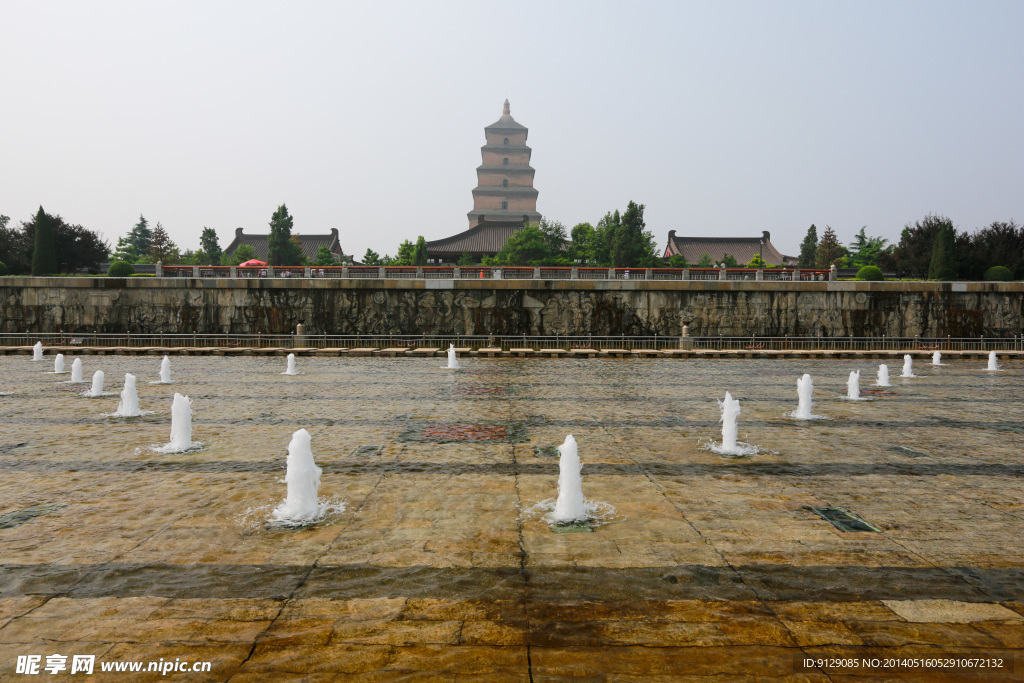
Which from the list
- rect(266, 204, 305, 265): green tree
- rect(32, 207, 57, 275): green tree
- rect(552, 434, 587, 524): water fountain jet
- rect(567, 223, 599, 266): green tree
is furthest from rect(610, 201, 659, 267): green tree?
rect(552, 434, 587, 524): water fountain jet

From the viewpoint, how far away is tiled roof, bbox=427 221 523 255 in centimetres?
5656

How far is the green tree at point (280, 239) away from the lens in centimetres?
4941

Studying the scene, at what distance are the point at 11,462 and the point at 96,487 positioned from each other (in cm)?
189

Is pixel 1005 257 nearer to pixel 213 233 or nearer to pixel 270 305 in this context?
pixel 270 305

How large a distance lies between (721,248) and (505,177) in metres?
30.2

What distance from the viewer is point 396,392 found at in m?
13.1

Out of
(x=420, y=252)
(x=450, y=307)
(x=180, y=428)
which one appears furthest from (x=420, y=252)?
(x=180, y=428)

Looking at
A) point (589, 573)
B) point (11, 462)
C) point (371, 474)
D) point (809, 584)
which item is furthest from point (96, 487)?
point (809, 584)

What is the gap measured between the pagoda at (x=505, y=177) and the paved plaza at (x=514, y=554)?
69862 millimetres

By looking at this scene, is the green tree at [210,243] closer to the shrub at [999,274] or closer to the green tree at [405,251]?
the green tree at [405,251]

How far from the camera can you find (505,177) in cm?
8044

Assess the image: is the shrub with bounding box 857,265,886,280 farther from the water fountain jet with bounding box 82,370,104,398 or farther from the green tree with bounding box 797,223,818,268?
the water fountain jet with bounding box 82,370,104,398

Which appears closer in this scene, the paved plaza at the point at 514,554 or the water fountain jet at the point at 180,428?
the paved plaza at the point at 514,554

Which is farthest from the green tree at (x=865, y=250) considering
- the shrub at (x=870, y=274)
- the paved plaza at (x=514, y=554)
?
the paved plaza at (x=514, y=554)
